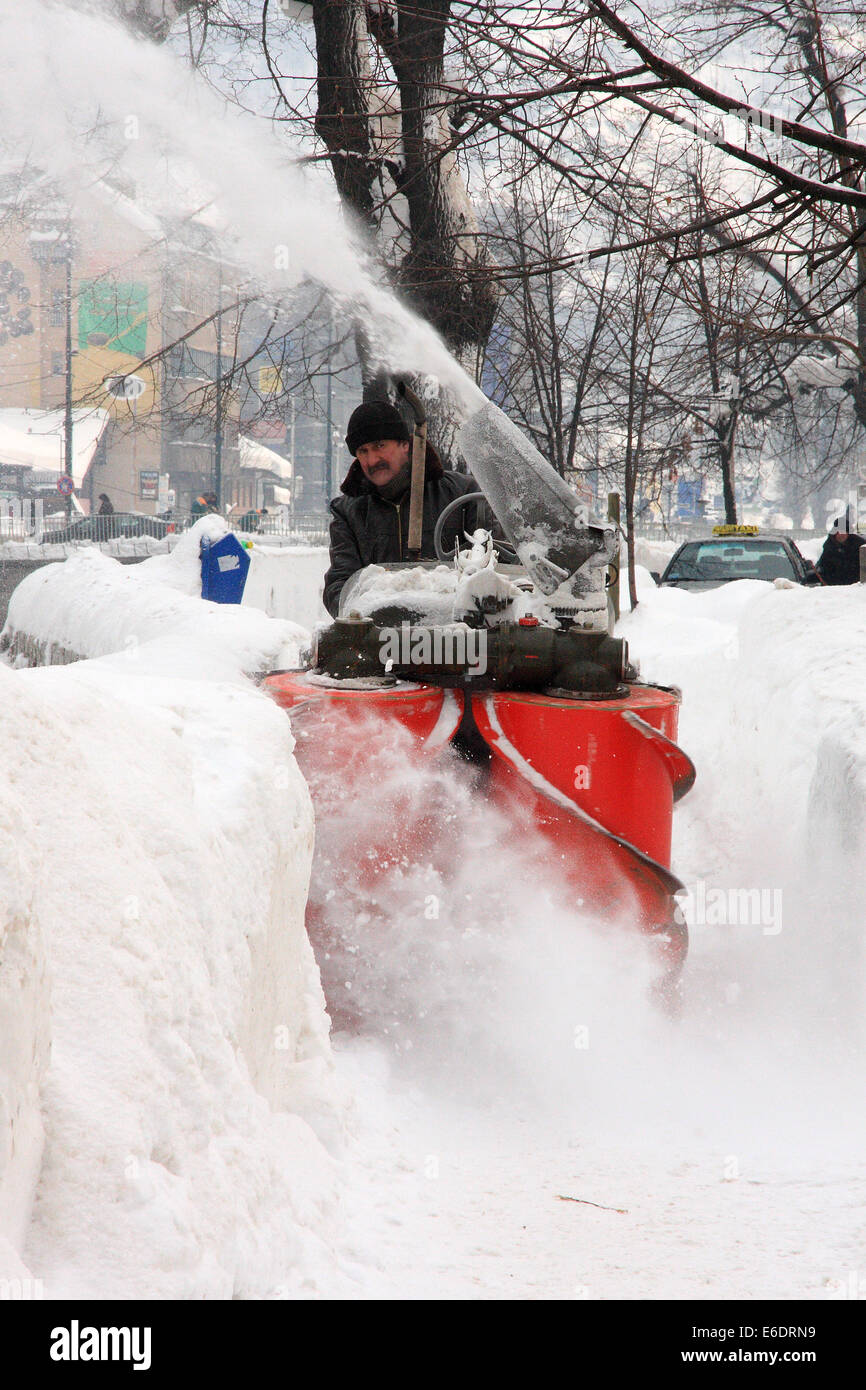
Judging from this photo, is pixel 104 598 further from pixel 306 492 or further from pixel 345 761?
pixel 306 492

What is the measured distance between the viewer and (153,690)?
278cm

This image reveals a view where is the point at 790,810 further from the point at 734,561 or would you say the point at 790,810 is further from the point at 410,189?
the point at 734,561

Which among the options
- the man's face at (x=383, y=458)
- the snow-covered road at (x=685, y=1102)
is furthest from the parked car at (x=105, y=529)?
the snow-covered road at (x=685, y=1102)

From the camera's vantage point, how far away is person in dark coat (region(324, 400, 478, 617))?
16.3 ft

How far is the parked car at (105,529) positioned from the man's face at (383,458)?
27.4m

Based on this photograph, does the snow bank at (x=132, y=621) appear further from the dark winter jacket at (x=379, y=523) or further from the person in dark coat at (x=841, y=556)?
the person in dark coat at (x=841, y=556)

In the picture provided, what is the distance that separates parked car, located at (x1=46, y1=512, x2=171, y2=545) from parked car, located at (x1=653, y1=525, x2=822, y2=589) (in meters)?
20.8

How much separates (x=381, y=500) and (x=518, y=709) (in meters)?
1.97

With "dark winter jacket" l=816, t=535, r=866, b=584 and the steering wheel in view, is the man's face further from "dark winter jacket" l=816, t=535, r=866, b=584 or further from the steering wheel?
"dark winter jacket" l=816, t=535, r=866, b=584

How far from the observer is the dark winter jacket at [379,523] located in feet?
16.8

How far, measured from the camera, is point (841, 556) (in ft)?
41.7

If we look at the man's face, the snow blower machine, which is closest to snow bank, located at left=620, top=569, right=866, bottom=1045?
the snow blower machine

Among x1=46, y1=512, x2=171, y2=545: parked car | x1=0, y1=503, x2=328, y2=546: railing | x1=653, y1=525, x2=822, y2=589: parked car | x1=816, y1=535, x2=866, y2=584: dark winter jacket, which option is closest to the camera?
x1=816, y1=535, x2=866, y2=584: dark winter jacket

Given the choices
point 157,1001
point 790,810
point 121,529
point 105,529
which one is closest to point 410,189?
point 790,810
